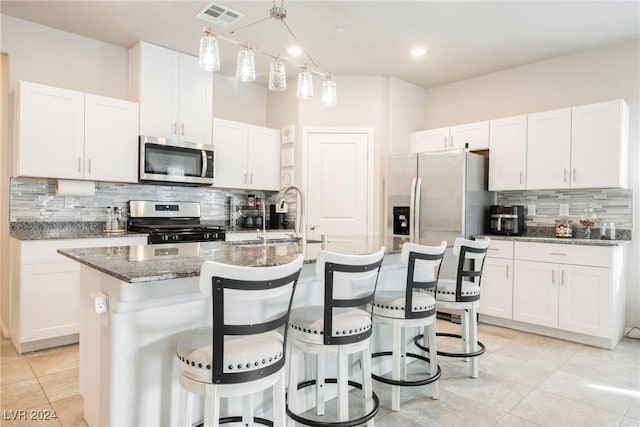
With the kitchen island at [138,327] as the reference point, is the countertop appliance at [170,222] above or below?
above

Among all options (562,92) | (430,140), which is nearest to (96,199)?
(430,140)

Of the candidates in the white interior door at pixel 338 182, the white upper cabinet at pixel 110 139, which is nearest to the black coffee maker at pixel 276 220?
the white interior door at pixel 338 182

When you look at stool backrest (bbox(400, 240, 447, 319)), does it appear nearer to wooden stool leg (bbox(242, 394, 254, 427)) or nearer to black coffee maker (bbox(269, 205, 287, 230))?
wooden stool leg (bbox(242, 394, 254, 427))

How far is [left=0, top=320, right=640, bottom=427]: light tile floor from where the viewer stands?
2234 millimetres

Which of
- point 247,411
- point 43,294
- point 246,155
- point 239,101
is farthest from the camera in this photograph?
point 239,101

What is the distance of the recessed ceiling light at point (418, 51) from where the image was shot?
13.2ft

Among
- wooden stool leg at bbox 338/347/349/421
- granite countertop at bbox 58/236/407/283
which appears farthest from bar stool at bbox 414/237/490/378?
wooden stool leg at bbox 338/347/349/421

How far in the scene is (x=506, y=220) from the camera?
4.16 metres

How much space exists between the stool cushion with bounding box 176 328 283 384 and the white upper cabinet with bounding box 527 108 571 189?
11.3ft

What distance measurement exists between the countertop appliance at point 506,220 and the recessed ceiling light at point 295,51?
2614 mm

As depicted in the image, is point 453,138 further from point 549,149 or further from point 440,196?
point 549,149

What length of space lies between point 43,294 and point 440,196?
372 centimetres

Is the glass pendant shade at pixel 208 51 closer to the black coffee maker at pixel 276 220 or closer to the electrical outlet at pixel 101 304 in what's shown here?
the electrical outlet at pixel 101 304

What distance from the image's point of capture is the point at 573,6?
3164 mm
